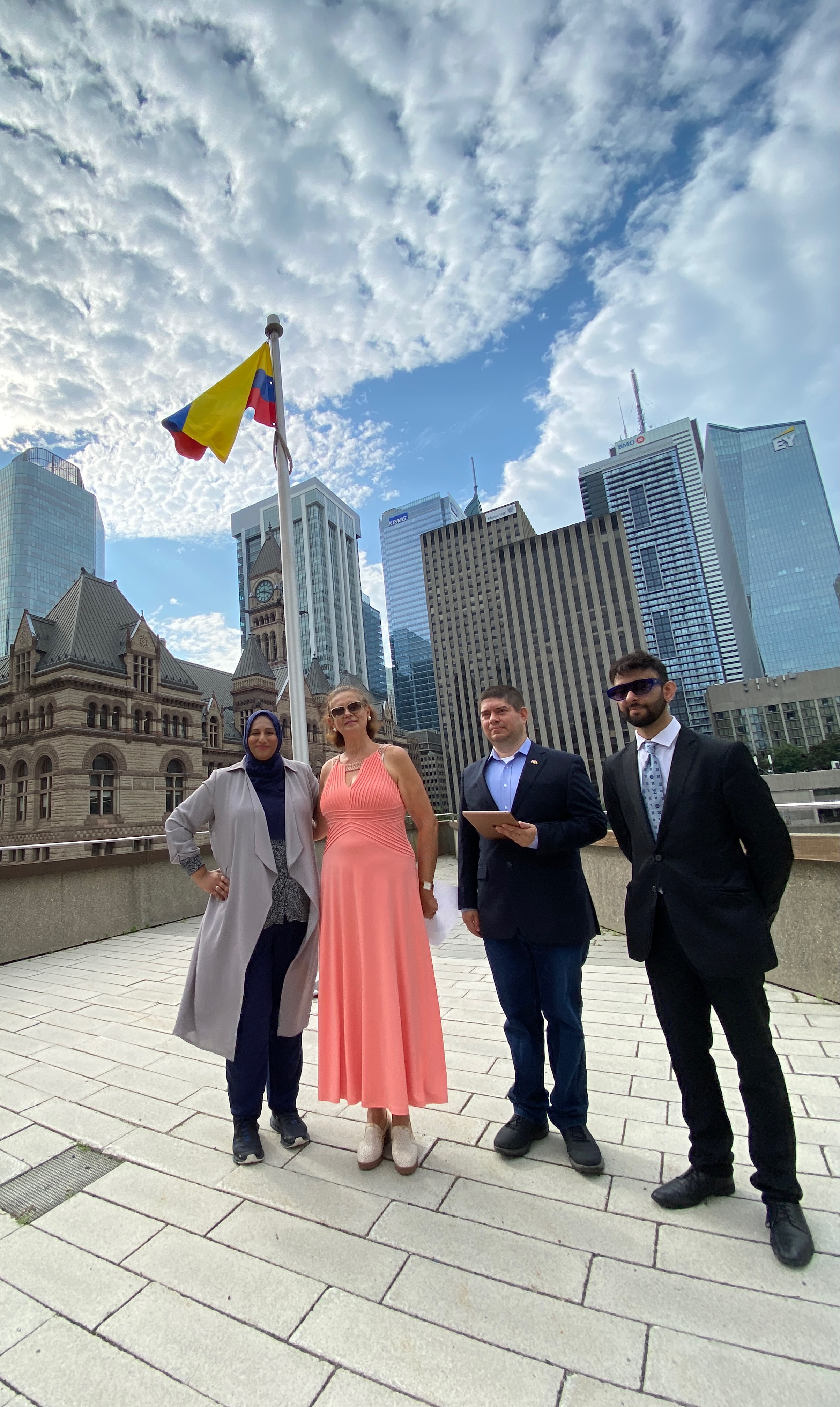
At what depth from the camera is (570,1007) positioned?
269cm

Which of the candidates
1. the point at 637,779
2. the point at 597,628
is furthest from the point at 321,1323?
the point at 597,628

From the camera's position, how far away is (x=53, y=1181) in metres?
2.60

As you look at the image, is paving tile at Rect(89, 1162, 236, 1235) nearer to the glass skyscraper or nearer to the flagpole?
the flagpole

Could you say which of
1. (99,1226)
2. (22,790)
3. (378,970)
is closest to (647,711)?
(378,970)

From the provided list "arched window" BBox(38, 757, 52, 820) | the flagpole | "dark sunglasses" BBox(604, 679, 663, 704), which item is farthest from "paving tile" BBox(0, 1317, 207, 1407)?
"arched window" BBox(38, 757, 52, 820)

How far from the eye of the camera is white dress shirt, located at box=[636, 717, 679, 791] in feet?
8.15

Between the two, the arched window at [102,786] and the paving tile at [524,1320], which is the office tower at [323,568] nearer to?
the arched window at [102,786]

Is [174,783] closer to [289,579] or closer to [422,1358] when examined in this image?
[289,579]

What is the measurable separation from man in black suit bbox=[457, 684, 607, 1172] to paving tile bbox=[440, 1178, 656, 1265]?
0.27 metres

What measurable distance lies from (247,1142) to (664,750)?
262 centimetres

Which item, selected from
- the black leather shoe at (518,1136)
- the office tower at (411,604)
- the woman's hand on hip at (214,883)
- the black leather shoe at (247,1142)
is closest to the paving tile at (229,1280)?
the black leather shoe at (247,1142)

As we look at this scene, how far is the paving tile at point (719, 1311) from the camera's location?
1630 millimetres

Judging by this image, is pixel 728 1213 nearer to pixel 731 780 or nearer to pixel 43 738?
pixel 731 780

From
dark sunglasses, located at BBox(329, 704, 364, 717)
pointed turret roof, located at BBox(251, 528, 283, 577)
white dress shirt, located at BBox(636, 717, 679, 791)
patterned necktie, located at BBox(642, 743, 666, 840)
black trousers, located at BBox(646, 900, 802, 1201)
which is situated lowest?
black trousers, located at BBox(646, 900, 802, 1201)
